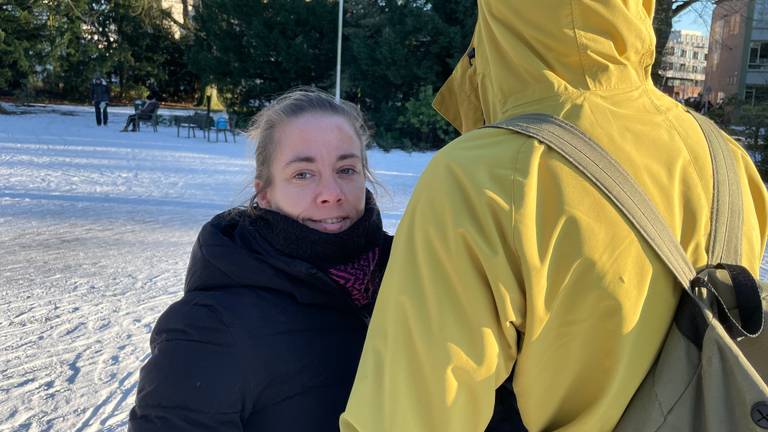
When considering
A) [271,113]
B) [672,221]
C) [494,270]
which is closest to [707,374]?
[672,221]

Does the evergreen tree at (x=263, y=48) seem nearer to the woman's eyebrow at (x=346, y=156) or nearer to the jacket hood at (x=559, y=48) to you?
the woman's eyebrow at (x=346, y=156)

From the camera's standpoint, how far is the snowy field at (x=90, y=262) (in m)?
3.65

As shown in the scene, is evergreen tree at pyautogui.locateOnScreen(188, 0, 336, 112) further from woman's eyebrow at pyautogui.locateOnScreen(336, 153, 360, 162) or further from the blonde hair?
woman's eyebrow at pyautogui.locateOnScreen(336, 153, 360, 162)

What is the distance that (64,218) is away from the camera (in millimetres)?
7898

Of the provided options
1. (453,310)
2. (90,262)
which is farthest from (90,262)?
(453,310)

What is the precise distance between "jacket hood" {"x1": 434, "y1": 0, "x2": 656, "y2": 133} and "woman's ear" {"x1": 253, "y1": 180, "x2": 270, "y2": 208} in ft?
2.68

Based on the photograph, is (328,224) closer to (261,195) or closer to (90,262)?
(261,195)

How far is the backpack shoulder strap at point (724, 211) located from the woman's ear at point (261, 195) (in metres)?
1.11

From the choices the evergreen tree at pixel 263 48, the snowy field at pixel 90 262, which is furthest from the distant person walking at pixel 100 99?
the snowy field at pixel 90 262

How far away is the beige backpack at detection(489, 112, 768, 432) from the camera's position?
40.6 inches

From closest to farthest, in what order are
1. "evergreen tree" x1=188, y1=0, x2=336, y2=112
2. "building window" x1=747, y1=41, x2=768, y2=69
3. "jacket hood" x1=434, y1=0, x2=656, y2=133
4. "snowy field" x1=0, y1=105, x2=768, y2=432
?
"jacket hood" x1=434, y1=0, x2=656, y2=133
"snowy field" x1=0, y1=105, x2=768, y2=432
"evergreen tree" x1=188, y1=0, x2=336, y2=112
"building window" x1=747, y1=41, x2=768, y2=69

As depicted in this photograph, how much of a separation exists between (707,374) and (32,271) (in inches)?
229

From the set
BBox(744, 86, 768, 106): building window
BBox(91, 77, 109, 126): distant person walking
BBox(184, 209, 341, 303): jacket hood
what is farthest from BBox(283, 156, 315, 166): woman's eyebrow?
BBox(91, 77, 109, 126): distant person walking

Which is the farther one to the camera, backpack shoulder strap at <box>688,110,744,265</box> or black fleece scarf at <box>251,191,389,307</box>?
black fleece scarf at <box>251,191,389,307</box>
